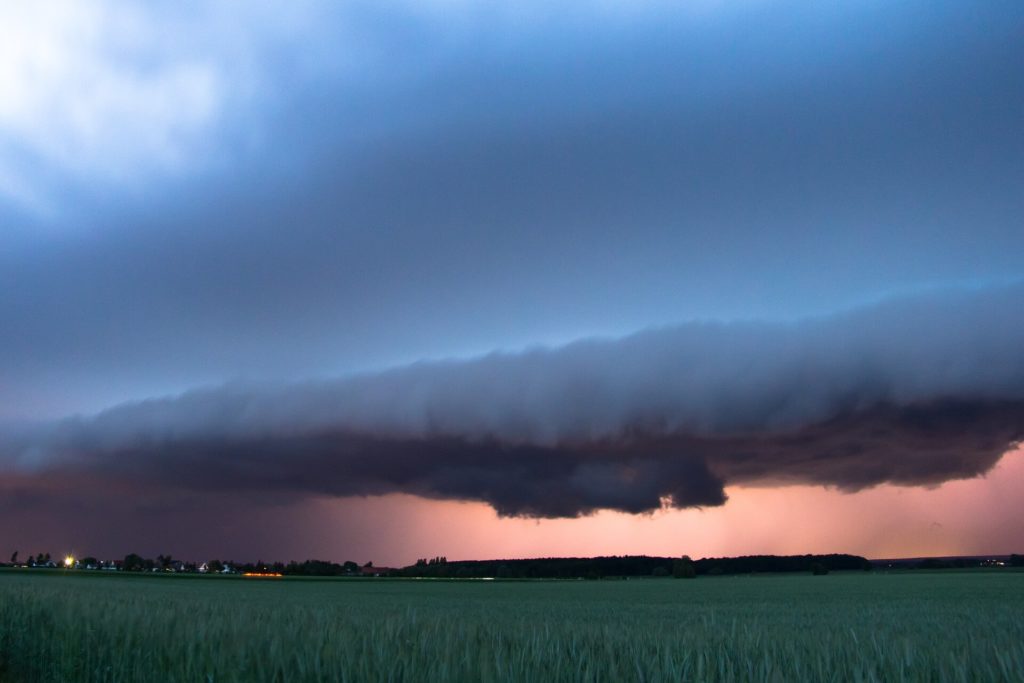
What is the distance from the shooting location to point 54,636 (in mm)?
11344

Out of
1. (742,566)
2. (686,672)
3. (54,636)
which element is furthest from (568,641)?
(742,566)

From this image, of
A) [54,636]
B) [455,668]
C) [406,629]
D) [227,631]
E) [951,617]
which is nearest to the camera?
[455,668]

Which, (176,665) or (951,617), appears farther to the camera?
(951,617)

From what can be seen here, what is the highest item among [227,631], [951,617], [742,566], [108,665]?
[227,631]

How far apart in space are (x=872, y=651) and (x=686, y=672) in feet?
9.64

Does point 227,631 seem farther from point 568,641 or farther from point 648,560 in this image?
point 648,560

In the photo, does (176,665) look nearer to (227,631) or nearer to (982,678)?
(227,631)

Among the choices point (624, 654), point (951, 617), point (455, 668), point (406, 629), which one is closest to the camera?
point (455, 668)

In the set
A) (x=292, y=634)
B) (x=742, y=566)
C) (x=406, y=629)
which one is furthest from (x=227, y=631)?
(x=742, y=566)

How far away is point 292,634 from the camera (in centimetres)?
A: 805

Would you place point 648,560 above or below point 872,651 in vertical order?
below

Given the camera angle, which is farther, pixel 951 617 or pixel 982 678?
pixel 951 617

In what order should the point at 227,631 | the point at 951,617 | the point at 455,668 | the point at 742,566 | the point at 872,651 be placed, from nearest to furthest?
the point at 455,668
the point at 872,651
the point at 227,631
the point at 951,617
the point at 742,566

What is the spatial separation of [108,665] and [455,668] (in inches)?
254
